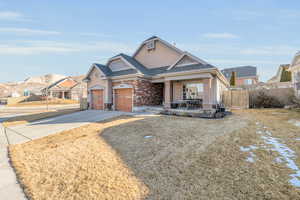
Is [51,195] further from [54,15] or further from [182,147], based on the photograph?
[54,15]

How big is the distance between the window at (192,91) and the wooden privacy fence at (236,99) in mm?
4714

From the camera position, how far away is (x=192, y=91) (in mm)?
12789

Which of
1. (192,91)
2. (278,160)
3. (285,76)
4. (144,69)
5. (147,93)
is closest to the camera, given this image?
(278,160)

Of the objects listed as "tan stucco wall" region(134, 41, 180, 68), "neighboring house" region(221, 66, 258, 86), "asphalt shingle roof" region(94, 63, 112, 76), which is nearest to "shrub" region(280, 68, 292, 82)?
"neighboring house" region(221, 66, 258, 86)

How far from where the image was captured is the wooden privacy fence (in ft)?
47.4

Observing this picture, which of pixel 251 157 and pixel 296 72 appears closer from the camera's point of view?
pixel 251 157

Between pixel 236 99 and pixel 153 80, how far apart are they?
9154 millimetres

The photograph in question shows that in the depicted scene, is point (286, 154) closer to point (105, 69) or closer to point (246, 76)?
point (105, 69)

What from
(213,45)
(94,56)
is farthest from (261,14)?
(94,56)

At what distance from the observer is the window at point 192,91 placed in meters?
12.4

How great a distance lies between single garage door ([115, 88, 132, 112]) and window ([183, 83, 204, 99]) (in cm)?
516

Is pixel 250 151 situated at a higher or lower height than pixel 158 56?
lower

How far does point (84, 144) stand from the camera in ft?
17.7

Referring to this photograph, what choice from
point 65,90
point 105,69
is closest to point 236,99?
point 105,69
